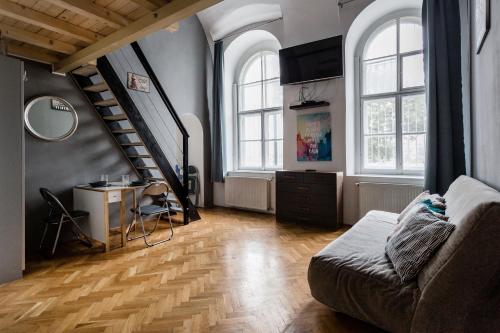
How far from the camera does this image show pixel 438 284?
1356mm

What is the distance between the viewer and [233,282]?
2.53 m

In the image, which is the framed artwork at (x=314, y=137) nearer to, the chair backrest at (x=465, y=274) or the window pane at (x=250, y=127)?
the window pane at (x=250, y=127)

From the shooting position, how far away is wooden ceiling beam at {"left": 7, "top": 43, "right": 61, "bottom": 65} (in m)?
A: 3.29

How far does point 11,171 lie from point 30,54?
169 centimetres

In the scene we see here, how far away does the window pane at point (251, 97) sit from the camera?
5.90 metres

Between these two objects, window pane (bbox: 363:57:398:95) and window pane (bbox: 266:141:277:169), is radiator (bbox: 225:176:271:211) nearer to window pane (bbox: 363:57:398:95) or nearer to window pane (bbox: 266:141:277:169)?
window pane (bbox: 266:141:277:169)

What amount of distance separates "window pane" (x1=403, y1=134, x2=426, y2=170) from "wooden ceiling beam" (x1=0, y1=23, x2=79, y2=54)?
478 cm

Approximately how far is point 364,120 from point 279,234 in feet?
7.97

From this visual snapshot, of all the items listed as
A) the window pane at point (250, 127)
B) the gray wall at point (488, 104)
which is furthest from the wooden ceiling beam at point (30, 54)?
the gray wall at point (488, 104)

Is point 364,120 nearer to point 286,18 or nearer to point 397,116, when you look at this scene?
point 397,116

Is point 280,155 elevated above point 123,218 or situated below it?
above

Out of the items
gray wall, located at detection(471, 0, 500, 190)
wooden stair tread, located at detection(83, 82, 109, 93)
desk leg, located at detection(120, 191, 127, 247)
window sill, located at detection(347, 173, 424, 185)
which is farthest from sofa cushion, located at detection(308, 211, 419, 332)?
wooden stair tread, located at detection(83, 82, 109, 93)

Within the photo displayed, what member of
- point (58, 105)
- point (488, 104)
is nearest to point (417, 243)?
point (488, 104)

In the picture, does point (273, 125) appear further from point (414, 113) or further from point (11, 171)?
point (11, 171)
